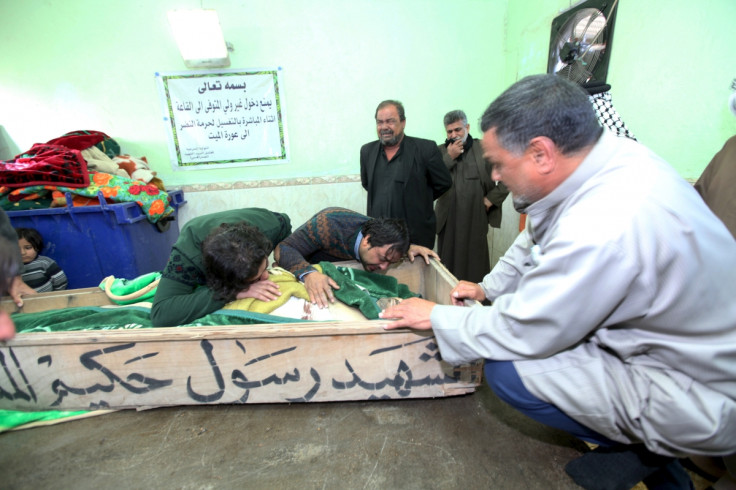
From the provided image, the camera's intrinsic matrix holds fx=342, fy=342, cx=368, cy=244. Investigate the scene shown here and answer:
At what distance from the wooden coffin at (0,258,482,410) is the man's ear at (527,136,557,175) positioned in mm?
669

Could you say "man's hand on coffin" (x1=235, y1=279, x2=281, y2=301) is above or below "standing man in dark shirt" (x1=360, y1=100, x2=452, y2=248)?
below

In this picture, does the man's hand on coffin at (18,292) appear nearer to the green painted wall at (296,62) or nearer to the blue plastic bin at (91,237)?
the blue plastic bin at (91,237)

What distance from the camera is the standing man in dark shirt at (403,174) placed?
8.07ft

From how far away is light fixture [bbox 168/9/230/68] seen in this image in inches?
106

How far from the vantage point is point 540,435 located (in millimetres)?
1261

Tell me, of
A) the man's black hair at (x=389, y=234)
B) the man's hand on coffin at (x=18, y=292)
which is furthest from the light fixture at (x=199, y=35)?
the man's black hair at (x=389, y=234)

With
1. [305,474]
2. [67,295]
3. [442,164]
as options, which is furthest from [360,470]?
[442,164]

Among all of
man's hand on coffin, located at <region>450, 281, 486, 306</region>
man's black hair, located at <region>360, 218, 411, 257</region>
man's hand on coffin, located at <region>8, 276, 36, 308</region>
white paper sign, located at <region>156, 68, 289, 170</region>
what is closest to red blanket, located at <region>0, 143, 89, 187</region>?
man's hand on coffin, located at <region>8, 276, 36, 308</region>

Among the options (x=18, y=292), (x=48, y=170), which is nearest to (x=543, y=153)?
(x=18, y=292)

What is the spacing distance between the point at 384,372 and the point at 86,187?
99.2 inches

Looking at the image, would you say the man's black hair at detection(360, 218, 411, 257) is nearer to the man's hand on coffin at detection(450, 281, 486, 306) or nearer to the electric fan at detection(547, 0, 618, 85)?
the man's hand on coffin at detection(450, 281, 486, 306)

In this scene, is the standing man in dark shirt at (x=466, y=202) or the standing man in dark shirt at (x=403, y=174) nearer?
the standing man in dark shirt at (x=403, y=174)

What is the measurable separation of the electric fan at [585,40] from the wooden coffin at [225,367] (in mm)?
2163

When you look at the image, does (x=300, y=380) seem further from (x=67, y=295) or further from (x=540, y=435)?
(x=67, y=295)
